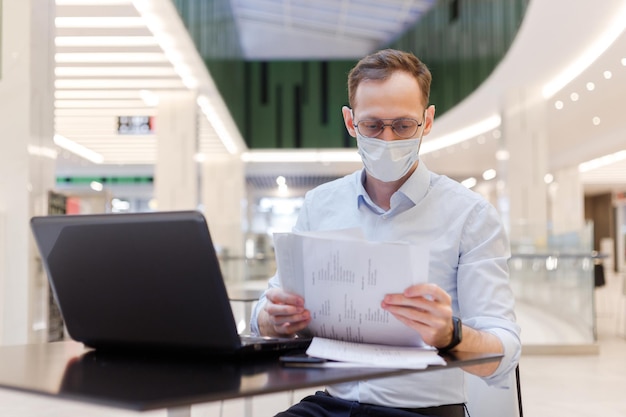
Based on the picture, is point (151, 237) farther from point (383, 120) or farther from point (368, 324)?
point (383, 120)

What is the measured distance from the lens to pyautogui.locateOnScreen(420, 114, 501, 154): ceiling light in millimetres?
17741

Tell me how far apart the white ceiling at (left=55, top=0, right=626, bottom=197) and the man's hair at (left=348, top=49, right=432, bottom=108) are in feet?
23.1

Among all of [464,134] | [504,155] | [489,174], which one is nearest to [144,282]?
[504,155]

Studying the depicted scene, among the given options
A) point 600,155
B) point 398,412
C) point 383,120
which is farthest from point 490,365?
point 600,155

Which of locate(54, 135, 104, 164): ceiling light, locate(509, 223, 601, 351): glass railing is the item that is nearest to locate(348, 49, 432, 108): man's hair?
locate(509, 223, 601, 351): glass railing

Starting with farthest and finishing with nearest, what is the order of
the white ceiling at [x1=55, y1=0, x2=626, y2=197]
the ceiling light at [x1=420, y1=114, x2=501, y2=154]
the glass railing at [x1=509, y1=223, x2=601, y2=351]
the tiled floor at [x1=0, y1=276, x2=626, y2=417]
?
the ceiling light at [x1=420, y1=114, x2=501, y2=154]
the white ceiling at [x1=55, y1=0, x2=626, y2=197]
the glass railing at [x1=509, y1=223, x2=601, y2=351]
the tiled floor at [x1=0, y1=276, x2=626, y2=417]

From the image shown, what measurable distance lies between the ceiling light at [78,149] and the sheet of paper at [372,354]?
705 inches

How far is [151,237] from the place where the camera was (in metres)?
1.19

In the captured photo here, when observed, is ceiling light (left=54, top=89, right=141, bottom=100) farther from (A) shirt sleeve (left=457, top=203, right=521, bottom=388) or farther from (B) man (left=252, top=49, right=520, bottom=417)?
(A) shirt sleeve (left=457, top=203, right=521, bottom=388)

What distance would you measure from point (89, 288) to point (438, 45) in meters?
16.9

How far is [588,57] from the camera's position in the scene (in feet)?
37.8

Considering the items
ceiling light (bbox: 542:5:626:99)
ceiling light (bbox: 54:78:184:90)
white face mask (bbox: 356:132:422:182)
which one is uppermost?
ceiling light (bbox: 542:5:626:99)

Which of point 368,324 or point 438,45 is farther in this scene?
point 438,45

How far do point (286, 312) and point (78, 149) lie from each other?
20.8 meters
